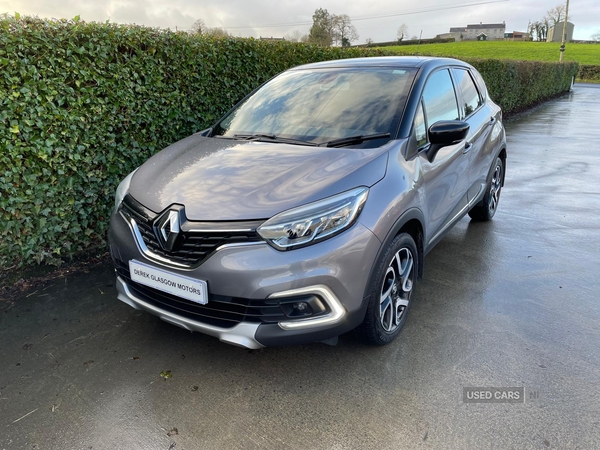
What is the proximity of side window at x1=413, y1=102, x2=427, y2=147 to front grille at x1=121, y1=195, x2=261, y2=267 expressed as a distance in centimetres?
145

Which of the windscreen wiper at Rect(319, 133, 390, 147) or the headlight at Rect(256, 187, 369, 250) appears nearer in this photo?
the headlight at Rect(256, 187, 369, 250)

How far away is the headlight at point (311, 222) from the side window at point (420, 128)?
3.10 feet

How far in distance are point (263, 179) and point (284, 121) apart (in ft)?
3.14

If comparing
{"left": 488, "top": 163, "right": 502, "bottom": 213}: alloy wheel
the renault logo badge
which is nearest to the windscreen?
the renault logo badge

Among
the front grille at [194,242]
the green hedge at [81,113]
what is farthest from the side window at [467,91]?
the front grille at [194,242]

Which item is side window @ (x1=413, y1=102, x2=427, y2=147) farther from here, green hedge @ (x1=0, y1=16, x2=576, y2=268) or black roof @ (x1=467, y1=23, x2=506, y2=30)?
black roof @ (x1=467, y1=23, x2=506, y2=30)


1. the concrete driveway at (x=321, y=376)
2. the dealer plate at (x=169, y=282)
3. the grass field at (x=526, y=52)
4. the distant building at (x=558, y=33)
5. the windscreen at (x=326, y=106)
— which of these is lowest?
the concrete driveway at (x=321, y=376)

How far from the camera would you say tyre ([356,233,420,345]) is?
255 centimetres

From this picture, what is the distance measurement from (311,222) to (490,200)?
3.56 m

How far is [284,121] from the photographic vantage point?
3.37 meters

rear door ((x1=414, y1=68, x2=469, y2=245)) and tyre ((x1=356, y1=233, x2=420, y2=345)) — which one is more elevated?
rear door ((x1=414, y1=68, x2=469, y2=245))

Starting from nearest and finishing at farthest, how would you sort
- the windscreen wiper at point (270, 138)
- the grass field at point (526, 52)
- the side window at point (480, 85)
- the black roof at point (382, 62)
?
the windscreen wiper at point (270, 138) < the black roof at point (382, 62) < the side window at point (480, 85) < the grass field at point (526, 52)

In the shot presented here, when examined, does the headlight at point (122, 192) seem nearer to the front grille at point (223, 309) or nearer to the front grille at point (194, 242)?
the front grille at point (194, 242)

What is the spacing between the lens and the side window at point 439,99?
3.36 metres
